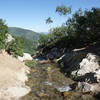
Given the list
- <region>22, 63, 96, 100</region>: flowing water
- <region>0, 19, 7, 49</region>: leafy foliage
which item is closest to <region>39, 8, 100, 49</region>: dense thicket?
<region>22, 63, 96, 100</region>: flowing water

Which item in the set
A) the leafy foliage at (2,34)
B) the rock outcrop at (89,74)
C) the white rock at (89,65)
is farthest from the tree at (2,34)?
the white rock at (89,65)

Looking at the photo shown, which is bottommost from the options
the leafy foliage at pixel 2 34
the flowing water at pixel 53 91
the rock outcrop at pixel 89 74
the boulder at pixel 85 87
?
the flowing water at pixel 53 91

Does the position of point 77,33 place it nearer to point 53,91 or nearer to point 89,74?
point 89,74

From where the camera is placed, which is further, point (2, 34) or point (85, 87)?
point (2, 34)

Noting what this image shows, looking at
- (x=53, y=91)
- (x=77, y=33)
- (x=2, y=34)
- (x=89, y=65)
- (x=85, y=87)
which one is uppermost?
(x=77, y=33)

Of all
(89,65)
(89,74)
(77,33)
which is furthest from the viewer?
(77,33)

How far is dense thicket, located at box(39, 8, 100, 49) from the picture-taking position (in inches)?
1423

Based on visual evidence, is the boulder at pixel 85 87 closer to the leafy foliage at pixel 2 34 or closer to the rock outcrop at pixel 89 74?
the rock outcrop at pixel 89 74

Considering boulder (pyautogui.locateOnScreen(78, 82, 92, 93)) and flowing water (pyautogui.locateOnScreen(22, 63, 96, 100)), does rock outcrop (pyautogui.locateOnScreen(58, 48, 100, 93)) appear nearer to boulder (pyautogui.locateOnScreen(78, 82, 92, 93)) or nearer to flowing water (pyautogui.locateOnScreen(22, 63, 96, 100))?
boulder (pyautogui.locateOnScreen(78, 82, 92, 93))

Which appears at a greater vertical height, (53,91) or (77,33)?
(77,33)

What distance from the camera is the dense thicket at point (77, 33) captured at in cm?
3616

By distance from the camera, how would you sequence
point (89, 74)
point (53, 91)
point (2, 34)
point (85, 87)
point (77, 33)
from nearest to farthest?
point (85, 87) → point (53, 91) → point (89, 74) → point (2, 34) → point (77, 33)

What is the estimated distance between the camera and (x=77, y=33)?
141ft

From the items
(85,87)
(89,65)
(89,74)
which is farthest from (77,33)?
(85,87)
